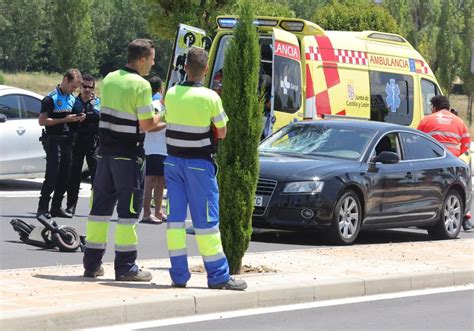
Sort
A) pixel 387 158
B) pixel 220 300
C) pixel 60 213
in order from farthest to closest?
pixel 60 213 < pixel 387 158 < pixel 220 300

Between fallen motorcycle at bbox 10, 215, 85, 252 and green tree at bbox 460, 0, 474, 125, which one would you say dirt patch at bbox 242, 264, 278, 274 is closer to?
fallen motorcycle at bbox 10, 215, 85, 252

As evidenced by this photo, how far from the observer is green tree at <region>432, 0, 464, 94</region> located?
63500 mm

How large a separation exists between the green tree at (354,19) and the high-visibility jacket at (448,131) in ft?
85.5

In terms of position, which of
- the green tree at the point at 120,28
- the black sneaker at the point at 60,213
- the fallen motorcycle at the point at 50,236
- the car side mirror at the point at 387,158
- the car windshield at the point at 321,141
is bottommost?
the green tree at the point at 120,28

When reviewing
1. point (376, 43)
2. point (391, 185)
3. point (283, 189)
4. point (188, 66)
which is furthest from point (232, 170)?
point (376, 43)

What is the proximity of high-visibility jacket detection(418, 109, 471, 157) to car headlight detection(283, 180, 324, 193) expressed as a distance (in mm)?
3745

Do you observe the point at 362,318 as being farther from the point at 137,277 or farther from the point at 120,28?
the point at 120,28

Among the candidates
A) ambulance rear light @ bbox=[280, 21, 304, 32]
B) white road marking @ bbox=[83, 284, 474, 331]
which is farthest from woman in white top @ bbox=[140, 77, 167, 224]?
white road marking @ bbox=[83, 284, 474, 331]

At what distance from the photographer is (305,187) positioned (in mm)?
13289

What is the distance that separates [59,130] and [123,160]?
5.10 metres

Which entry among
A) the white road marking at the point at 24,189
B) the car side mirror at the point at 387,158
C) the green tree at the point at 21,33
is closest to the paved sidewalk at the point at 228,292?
the car side mirror at the point at 387,158

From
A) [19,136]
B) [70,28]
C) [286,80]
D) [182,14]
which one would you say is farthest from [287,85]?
[70,28]

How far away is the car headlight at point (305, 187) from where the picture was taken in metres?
13.3

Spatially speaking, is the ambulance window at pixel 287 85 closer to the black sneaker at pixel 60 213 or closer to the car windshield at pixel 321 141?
the car windshield at pixel 321 141
